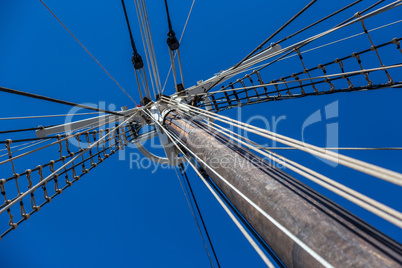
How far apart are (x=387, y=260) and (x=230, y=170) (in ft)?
4.70

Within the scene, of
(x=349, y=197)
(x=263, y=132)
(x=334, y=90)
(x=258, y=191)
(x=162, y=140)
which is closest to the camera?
(x=349, y=197)

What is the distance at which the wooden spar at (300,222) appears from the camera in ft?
4.51

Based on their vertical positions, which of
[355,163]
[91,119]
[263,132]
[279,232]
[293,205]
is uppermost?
[91,119]

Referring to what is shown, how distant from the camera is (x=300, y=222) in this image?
1714 mm

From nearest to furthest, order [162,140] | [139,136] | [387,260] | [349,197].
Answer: [387,260]
[349,197]
[162,140]
[139,136]

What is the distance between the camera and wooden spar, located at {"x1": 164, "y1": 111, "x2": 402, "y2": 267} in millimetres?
1376

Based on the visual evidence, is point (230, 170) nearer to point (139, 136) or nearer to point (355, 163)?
point (355, 163)

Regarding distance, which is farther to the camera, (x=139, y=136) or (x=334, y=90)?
(x=139, y=136)

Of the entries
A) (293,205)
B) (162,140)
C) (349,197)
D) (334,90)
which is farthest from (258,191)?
(162,140)

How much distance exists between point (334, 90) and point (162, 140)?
4436 mm

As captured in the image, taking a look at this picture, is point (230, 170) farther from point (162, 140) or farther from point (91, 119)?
point (91, 119)

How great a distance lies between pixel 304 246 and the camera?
1.50 metres

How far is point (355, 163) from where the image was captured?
1.77 meters

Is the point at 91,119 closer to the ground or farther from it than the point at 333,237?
farther from it
